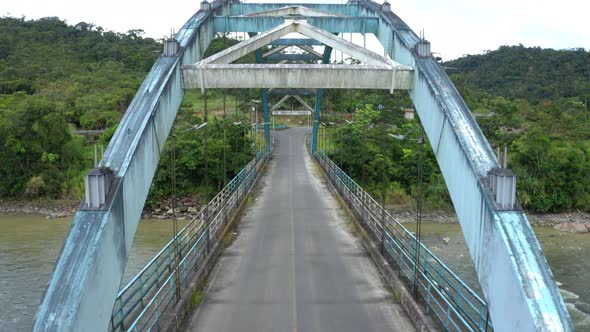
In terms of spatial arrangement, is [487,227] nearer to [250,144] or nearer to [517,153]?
[250,144]

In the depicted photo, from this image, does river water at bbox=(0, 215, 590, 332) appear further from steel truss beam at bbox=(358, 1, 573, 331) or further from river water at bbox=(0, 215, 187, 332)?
steel truss beam at bbox=(358, 1, 573, 331)

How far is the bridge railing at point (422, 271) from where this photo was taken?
6.85m

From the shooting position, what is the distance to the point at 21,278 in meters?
19.7

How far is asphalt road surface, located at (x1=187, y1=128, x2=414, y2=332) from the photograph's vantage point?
770cm

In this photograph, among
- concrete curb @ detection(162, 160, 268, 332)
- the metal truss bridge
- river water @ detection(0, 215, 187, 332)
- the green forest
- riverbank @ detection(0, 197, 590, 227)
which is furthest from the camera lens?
the green forest

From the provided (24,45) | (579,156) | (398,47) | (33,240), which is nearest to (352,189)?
(398,47)

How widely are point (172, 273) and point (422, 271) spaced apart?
4.54 metres

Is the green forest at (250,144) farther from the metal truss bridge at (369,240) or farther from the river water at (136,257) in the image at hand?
the metal truss bridge at (369,240)

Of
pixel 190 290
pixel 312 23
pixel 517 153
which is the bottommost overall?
pixel 190 290

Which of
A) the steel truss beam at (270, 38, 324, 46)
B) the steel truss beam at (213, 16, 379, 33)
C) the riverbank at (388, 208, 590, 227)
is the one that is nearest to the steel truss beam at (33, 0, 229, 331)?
the steel truss beam at (213, 16, 379, 33)

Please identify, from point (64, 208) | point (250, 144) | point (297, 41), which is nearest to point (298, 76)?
point (297, 41)

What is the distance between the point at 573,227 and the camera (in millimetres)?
31828

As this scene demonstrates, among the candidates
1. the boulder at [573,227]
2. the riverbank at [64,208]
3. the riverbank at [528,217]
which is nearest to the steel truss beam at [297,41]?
the riverbank at [64,208]

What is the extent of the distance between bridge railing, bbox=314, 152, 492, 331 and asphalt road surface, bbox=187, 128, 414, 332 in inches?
17.9
